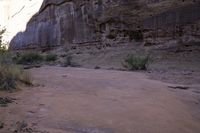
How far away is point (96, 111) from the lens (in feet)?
19.4

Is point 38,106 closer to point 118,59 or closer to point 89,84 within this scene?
point 89,84

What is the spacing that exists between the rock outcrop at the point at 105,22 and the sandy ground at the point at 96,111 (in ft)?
40.2

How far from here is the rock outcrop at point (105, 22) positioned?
1991 cm

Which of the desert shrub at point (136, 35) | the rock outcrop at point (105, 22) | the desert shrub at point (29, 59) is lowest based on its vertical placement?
the desert shrub at point (29, 59)

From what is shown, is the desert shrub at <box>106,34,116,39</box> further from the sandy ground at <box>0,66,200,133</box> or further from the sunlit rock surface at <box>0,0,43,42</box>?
the sandy ground at <box>0,66,200,133</box>

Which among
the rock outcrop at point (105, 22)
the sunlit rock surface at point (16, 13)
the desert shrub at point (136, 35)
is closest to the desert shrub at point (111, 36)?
the rock outcrop at point (105, 22)

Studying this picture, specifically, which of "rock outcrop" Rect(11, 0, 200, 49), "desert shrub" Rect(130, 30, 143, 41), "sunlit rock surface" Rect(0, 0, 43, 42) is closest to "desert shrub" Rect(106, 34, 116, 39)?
"rock outcrop" Rect(11, 0, 200, 49)

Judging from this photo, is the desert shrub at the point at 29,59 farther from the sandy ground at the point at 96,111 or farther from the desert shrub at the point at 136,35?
the sandy ground at the point at 96,111

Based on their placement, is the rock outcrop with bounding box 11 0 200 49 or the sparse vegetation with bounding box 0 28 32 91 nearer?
the sparse vegetation with bounding box 0 28 32 91

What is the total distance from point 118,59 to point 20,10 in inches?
824

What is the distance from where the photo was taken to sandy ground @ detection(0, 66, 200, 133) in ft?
16.6

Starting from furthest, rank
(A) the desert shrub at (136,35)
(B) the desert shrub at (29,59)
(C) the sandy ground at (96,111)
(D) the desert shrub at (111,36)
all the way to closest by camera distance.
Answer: (D) the desert shrub at (111,36), (A) the desert shrub at (136,35), (B) the desert shrub at (29,59), (C) the sandy ground at (96,111)

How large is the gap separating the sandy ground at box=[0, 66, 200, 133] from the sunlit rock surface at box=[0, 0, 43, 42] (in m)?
28.0

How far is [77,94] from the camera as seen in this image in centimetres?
740
